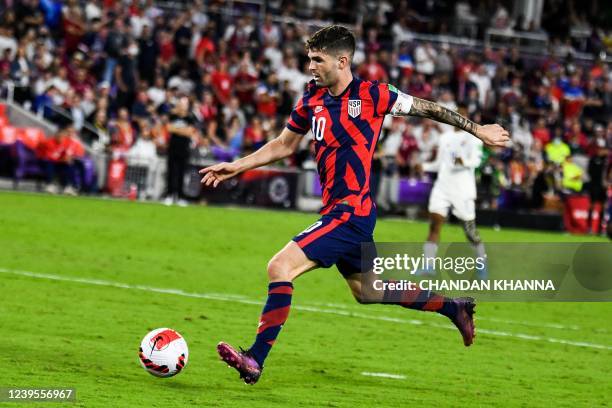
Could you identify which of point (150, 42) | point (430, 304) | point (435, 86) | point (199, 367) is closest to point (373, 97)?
point (430, 304)

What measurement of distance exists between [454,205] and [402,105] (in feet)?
27.6

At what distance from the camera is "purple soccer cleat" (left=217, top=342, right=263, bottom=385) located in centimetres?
802

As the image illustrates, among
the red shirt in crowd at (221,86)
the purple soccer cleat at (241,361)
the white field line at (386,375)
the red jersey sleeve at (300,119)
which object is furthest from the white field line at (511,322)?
the red shirt in crowd at (221,86)

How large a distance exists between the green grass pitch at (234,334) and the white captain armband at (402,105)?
6.66 ft

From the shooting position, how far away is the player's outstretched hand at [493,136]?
8.63 m

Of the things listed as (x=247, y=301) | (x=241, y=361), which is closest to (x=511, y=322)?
(x=247, y=301)

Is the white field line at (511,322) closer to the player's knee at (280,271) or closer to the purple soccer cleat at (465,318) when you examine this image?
the purple soccer cleat at (465,318)

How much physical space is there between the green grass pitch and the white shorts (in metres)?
1.68

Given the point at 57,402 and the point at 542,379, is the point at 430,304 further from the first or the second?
the point at 57,402

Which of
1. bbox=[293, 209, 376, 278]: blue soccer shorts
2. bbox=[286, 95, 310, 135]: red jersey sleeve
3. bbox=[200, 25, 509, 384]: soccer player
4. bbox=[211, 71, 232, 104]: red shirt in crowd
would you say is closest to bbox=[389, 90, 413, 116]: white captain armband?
bbox=[200, 25, 509, 384]: soccer player

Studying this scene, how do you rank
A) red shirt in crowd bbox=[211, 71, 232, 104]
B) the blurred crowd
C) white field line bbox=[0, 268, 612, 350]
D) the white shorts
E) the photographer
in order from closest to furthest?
1. white field line bbox=[0, 268, 612, 350]
2. the white shorts
3. the photographer
4. the blurred crowd
5. red shirt in crowd bbox=[211, 71, 232, 104]

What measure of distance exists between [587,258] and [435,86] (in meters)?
15.1

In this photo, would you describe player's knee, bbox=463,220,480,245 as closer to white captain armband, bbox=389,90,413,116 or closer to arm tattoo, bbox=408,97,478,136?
arm tattoo, bbox=408,97,478,136

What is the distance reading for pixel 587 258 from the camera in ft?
63.8
